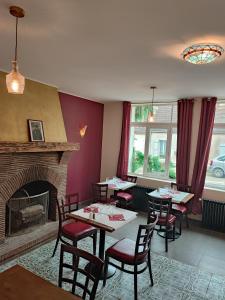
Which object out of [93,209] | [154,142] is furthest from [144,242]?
[154,142]

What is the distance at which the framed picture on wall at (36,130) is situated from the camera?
159 inches

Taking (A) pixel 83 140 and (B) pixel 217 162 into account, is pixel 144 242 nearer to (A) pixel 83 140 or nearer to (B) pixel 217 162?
(B) pixel 217 162

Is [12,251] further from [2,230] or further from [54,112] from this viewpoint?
[54,112]

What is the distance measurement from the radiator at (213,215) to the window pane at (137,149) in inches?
77.9

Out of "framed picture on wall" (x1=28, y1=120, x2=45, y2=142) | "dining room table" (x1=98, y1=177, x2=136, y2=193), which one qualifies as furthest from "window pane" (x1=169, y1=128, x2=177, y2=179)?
"framed picture on wall" (x1=28, y1=120, x2=45, y2=142)

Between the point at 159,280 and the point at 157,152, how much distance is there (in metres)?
3.49

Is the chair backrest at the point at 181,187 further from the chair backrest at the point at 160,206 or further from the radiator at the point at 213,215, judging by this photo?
the chair backrest at the point at 160,206

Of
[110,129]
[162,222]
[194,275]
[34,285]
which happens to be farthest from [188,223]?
[34,285]

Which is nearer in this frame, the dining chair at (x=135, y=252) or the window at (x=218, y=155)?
the dining chair at (x=135, y=252)

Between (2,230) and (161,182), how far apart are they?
371cm

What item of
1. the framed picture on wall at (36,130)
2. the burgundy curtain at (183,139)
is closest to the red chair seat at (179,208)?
the burgundy curtain at (183,139)

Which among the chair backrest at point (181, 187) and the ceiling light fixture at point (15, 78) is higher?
Result: the ceiling light fixture at point (15, 78)

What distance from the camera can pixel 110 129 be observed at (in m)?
6.59

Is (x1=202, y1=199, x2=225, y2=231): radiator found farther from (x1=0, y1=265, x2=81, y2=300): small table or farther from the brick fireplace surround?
(x1=0, y1=265, x2=81, y2=300): small table
